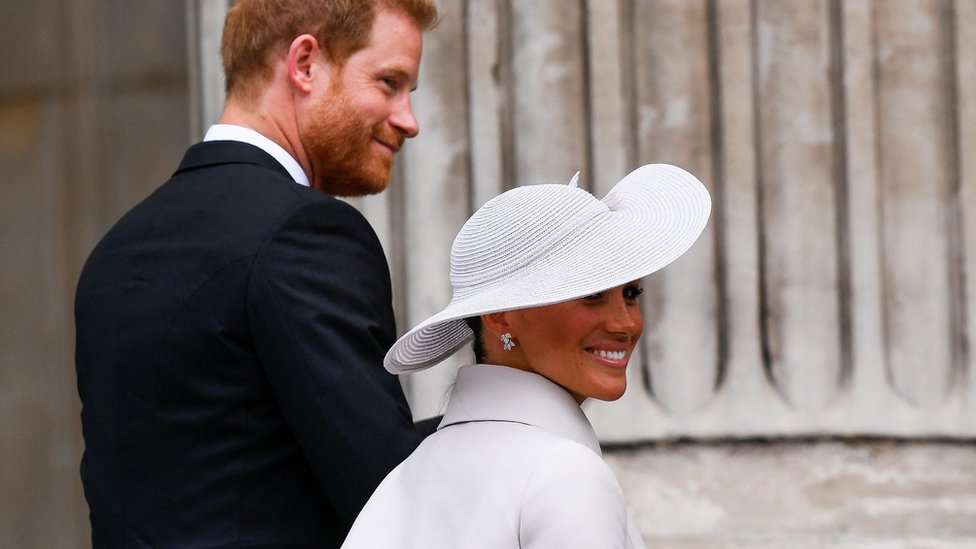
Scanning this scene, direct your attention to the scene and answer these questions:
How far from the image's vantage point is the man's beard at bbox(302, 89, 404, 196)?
2.12 meters

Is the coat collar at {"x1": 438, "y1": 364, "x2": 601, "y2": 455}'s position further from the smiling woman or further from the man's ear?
the man's ear

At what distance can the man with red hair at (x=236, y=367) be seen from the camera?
1782mm

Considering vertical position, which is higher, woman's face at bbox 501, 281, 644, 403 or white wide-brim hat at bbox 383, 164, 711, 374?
white wide-brim hat at bbox 383, 164, 711, 374

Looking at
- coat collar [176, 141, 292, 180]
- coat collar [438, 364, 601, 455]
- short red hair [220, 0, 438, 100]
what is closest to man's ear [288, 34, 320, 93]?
short red hair [220, 0, 438, 100]

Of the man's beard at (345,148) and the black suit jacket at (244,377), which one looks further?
the man's beard at (345,148)

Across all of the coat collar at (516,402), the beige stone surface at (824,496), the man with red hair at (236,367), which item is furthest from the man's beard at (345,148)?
the beige stone surface at (824,496)

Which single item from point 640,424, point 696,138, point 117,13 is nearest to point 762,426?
point 640,424

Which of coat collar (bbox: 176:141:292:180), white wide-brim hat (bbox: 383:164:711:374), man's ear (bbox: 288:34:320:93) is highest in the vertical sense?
man's ear (bbox: 288:34:320:93)

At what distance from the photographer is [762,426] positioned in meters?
2.96

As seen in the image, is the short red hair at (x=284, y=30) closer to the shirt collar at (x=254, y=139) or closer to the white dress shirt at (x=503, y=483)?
the shirt collar at (x=254, y=139)

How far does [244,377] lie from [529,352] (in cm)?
49

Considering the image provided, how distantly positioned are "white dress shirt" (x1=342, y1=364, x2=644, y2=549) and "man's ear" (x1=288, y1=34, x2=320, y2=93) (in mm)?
751

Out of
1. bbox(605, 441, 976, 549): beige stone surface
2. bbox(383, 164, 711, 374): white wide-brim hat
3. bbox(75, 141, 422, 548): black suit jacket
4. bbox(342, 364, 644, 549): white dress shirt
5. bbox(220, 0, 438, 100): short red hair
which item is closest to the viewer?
bbox(342, 364, 644, 549): white dress shirt

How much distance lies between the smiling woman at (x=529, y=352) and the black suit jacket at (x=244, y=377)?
24 centimetres
